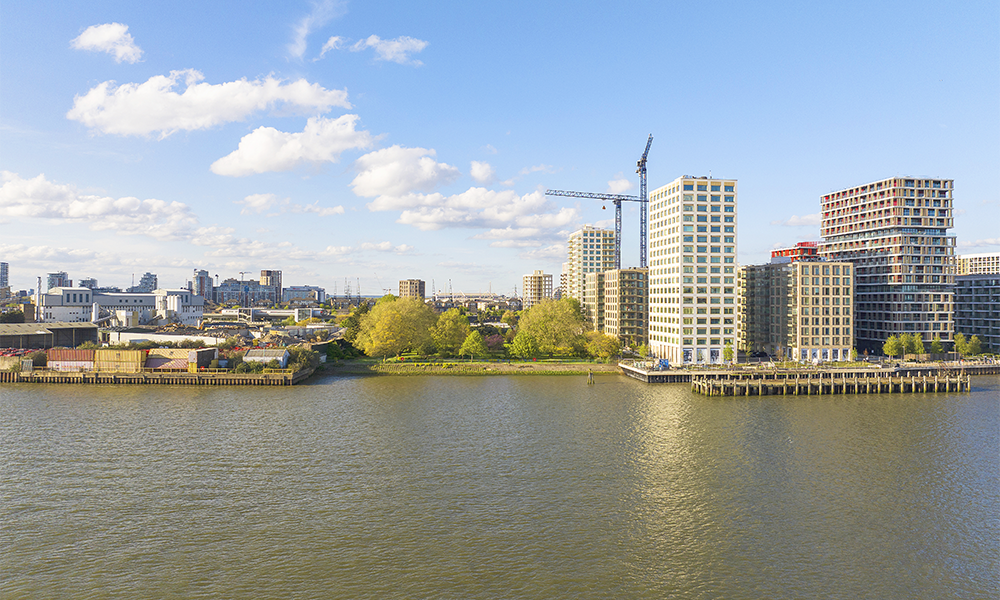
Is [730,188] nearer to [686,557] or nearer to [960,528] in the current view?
[960,528]

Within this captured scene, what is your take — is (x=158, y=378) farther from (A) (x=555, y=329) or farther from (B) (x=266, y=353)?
(A) (x=555, y=329)

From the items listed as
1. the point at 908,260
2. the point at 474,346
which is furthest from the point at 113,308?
the point at 908,260

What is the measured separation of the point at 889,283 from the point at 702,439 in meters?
80.7

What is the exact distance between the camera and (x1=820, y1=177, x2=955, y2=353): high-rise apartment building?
105 metres

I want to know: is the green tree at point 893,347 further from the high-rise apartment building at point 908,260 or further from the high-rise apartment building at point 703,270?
the high-rise apartment building at point 703,270

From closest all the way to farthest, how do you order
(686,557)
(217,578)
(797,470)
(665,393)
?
(217,578)
(686,557)
(797,470)
(665,393)

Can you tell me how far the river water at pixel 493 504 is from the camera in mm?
25609

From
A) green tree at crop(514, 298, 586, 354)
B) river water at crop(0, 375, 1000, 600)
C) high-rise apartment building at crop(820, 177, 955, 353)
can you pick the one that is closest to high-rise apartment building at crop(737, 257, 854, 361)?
high-rise apartment building at crop(820, 177, 955, 353)

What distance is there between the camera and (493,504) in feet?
110

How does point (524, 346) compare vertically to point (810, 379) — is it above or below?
above

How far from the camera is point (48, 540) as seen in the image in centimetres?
2864

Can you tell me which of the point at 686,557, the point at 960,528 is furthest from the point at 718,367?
the point at 686,557

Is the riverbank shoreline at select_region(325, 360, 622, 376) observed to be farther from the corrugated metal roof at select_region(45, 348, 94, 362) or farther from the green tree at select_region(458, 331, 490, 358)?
the corrugated metal roof at select_region(45, 348, 94, 362)

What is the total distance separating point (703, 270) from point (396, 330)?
2159 inches
